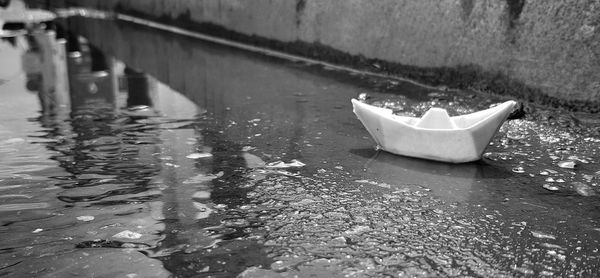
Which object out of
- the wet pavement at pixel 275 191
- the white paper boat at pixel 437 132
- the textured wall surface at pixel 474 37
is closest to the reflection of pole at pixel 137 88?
the wet pavement at pixel 275 191

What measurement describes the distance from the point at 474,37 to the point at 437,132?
2.01 m

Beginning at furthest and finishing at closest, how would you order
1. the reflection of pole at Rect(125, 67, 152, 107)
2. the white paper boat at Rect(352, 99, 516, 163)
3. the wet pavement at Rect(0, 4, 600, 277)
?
the reflection of pole at Rect(125, 67, 152, 107) → the white paper boat at Rect(352, 99, 516, 163) → the wet pavement at Rect(0, 4, 600, 277)

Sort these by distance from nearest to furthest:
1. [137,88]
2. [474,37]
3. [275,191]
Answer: [275,191] < [474,37] < [137,88]

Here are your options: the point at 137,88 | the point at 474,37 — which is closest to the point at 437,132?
the point at 474,37

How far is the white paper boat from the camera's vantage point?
2883mm

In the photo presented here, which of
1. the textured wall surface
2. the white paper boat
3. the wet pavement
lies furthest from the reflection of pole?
the white paper boat

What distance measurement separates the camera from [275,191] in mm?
2648

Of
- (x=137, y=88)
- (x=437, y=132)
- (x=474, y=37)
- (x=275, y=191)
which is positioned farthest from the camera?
(x=137, y=88)

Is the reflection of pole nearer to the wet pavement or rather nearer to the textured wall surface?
the wet pavement

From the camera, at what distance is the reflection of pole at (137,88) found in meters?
4.62

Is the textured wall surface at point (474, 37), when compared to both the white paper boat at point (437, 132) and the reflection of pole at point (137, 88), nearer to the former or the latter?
the white paper boat at point (437, 132)

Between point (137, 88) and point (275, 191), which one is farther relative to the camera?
point (137, 88)

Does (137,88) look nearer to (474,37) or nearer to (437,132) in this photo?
(474,37)

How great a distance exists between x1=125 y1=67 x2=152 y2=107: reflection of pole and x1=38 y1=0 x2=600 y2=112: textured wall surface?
1.83 m
